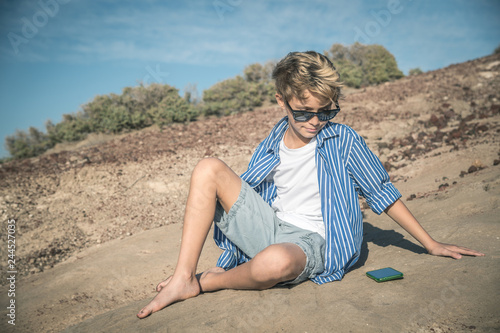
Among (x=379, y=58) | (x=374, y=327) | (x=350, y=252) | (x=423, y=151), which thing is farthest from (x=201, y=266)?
(x=379, y=58)

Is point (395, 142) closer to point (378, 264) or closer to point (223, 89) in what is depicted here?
point (378, 264)

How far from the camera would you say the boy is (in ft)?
7.10

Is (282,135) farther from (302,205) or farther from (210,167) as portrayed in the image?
(210,167)

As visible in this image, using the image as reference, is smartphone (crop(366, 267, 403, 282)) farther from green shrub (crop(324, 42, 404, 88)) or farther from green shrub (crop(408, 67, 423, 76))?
green shrub (crop(408, 67, 423, 76))

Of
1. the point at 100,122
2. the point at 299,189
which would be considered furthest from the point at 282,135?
the point at 100,122

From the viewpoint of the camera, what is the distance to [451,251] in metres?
2.24

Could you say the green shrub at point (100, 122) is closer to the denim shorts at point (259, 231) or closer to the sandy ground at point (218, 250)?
the sandy ground at point (218, 250)

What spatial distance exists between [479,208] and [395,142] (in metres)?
4.45

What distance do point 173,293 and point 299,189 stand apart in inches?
44.0

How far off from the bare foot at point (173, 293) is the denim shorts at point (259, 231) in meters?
0.41

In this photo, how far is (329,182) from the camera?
231cm

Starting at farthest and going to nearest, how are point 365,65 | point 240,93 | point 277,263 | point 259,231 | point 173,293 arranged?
1. point 365,65
2. point 240,93
3. point 259,231
4. point 173,293
5. point 277,263

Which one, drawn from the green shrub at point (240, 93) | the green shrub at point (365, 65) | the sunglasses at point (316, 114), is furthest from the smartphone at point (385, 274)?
the green shrub at point (365, 65)

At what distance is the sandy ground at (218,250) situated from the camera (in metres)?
1.82
